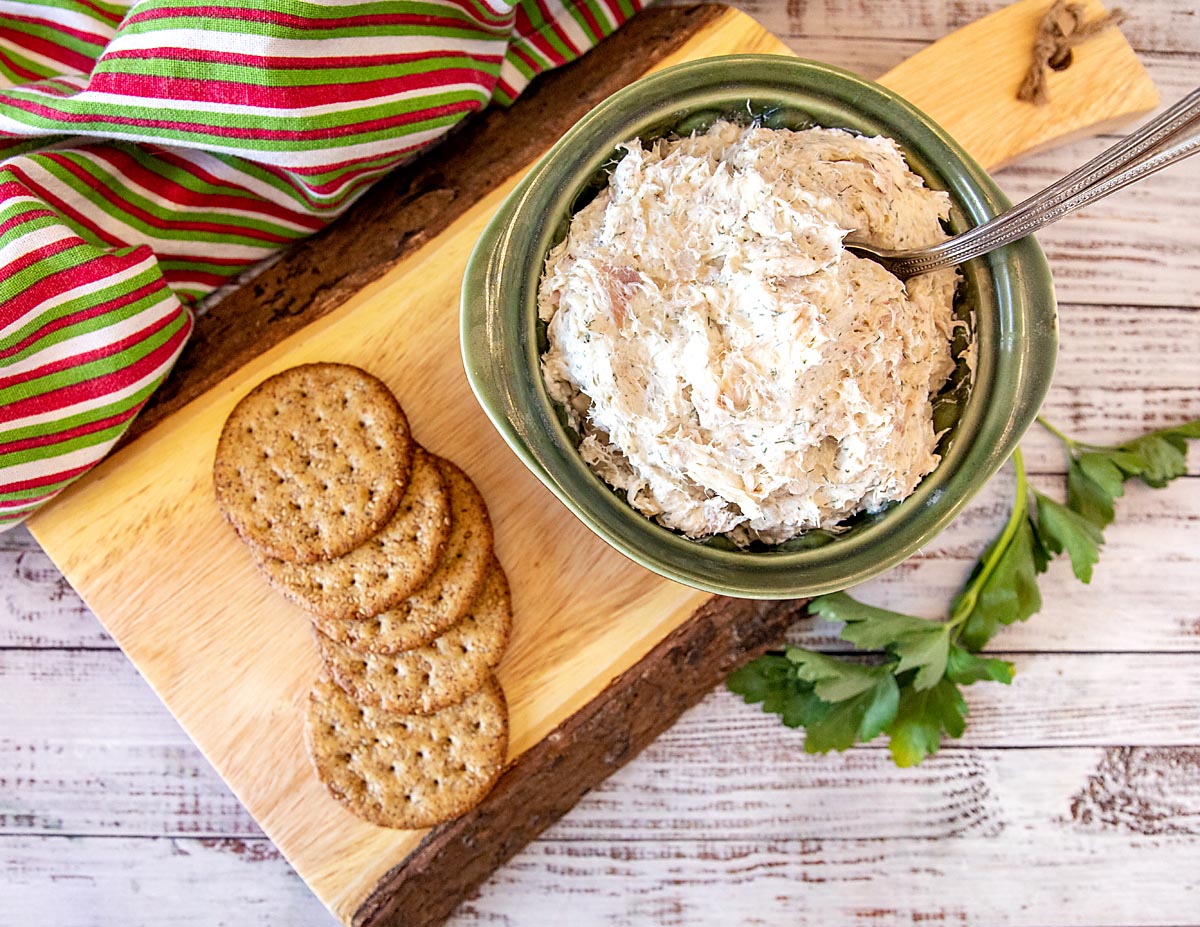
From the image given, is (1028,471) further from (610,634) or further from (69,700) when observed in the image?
(69,700)

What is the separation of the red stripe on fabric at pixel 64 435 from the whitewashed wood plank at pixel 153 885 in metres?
0.82

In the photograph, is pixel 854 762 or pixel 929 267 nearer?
pixel 929 267

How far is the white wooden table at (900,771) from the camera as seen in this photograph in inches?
74.6

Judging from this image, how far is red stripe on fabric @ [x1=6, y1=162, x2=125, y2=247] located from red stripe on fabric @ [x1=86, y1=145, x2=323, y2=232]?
0.10m

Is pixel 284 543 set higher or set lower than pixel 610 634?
higher

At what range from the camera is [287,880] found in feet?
6.27

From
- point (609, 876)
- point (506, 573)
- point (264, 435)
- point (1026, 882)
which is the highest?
point (264, 435)

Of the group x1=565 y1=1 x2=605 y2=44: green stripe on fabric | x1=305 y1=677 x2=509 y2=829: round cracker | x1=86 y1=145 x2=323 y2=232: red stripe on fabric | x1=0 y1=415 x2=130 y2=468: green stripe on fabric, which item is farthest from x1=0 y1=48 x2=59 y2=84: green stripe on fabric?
x1=305 y1=677 x2=509 y2=829: round cracker

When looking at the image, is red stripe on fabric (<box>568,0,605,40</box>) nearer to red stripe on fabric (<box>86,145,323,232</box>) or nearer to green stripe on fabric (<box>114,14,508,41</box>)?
green stripe on fabric (<box>114,14,508,41</box>)

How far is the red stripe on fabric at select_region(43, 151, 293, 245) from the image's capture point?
5.48 ft

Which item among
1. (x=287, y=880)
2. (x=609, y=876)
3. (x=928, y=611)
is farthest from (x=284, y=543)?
(x=928, y=611)

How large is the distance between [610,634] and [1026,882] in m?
1.09

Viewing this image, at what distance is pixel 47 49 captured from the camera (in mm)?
1788

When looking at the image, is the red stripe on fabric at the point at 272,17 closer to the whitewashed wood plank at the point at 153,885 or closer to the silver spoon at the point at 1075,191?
the silver spoon at the point at 1075,191
